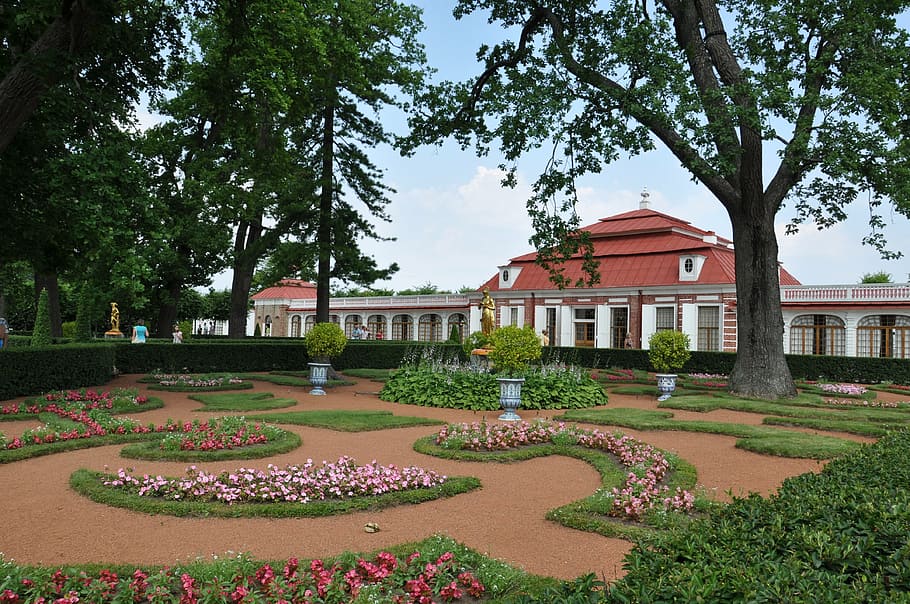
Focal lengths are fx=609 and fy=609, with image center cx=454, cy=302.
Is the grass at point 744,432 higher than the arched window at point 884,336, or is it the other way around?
the arched window at point 884,336

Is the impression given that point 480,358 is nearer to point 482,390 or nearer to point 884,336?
point 482,390

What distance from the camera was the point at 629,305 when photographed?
3183 cm

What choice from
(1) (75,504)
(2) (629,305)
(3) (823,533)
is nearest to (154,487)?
(1) (75,504)

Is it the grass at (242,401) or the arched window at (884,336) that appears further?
the arched window at (884,336)

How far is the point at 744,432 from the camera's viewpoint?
31.5 feet

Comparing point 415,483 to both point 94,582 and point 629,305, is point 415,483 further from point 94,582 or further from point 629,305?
point 629,305

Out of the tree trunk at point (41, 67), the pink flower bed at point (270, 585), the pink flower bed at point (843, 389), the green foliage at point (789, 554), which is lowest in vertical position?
the pink flower bed at point (270, 585)

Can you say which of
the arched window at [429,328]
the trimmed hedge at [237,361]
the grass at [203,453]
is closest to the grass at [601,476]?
the grass at [203,453]

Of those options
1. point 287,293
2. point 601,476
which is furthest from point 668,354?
point 287,293

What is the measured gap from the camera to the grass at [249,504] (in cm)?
524

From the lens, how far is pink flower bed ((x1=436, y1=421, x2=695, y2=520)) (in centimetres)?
539

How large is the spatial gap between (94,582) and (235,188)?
14750 mm

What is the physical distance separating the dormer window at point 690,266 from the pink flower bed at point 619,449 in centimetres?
2280

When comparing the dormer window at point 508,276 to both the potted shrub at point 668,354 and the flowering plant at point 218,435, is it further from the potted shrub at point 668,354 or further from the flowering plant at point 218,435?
the flowering plant at point 218,435
